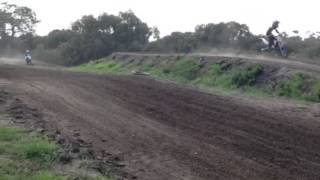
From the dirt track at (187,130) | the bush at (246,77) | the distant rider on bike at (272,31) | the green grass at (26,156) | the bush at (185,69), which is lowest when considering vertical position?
the bush at (185,69)

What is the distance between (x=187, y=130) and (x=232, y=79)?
12.8 metres

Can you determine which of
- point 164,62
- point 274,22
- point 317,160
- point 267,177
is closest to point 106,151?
point 267,177

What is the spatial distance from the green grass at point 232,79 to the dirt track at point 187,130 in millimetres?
2792

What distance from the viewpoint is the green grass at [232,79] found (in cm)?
2067

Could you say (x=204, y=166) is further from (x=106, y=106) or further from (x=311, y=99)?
(x=311, y=99)

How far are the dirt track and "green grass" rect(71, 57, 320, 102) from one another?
2792 mm

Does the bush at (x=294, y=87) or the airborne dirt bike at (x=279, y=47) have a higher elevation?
the airborne dirt bike at (x=279, y=47)

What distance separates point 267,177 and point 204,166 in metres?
1.08

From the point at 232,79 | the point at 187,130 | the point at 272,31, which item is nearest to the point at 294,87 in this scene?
the point at 232,79

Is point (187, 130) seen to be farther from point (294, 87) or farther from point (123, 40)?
point (123, 40)

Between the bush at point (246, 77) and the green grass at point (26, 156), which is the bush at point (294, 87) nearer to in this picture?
the bush at point (246, 77)

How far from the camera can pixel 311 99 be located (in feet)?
64.3

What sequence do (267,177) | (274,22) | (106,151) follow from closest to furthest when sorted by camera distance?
(267,177)
(106,151)
(274,22)

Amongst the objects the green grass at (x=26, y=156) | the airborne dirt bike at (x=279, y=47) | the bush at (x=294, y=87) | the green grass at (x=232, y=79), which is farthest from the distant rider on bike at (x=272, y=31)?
the green grass at (x=26, y=156)
